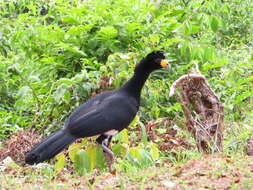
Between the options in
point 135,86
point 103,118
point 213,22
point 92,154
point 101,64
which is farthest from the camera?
point 213,22

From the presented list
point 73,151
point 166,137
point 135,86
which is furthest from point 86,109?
point 166,137

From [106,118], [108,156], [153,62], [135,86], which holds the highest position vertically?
[153,62]

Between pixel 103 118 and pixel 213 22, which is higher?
pixel 213 22

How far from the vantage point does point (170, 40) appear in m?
7.25

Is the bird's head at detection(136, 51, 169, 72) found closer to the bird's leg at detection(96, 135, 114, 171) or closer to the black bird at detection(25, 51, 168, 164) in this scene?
the black bird at detection(25, 51, 168, 164)

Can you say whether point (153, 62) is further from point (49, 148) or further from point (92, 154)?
point (49, 148)

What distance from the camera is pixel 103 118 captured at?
16.9 ft

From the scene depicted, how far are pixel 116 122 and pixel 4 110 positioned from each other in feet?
9.63

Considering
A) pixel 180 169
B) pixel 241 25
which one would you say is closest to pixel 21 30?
pixel 180 169

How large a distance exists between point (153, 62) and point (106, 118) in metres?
0.82

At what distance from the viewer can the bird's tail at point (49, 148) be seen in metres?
4.87

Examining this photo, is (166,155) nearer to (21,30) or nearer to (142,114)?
(142,114)

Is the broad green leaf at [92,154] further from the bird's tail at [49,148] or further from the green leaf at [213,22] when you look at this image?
the green leaf at [213,22]

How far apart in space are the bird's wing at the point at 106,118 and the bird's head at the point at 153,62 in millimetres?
422
